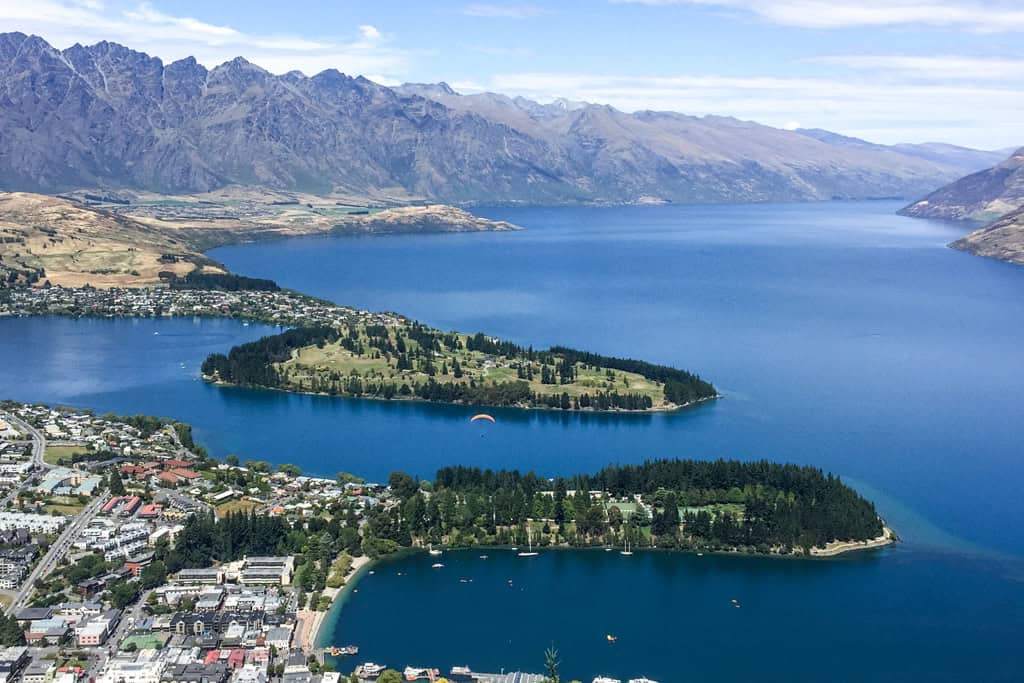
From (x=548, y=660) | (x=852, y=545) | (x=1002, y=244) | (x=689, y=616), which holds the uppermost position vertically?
(x=1002, y=244)

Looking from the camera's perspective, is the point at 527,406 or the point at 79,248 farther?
the point at 79,248

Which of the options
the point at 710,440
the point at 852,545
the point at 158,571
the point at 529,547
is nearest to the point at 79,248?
the point at 710,440

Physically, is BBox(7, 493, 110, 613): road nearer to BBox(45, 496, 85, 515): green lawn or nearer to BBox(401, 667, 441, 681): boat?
BBox(45, 496, 85, 515): green lawn

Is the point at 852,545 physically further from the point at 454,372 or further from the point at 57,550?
the point at 454,372

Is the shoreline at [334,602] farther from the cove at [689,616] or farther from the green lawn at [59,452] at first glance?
the green lawn at [59,452]

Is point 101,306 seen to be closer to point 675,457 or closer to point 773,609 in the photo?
point 675,457

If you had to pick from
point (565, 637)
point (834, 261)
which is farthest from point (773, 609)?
point (834, 261)

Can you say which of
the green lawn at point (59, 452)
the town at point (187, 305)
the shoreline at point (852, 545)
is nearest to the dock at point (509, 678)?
the shoreline at point (852, 545)
